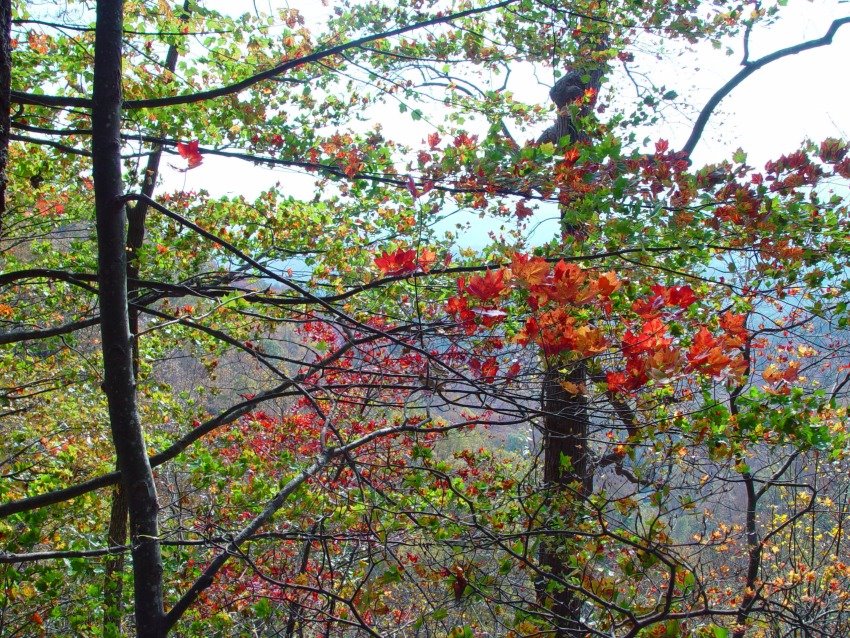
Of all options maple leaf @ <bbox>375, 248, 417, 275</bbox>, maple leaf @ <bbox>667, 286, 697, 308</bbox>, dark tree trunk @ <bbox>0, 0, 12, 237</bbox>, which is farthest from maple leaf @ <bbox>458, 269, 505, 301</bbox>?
dark tree trunk @ <bbox>0, 0, 12, 237</bbox>

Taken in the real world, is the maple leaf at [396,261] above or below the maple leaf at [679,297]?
above

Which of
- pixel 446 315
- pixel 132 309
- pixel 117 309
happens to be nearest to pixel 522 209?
pixel 446 315

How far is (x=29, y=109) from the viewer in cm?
398

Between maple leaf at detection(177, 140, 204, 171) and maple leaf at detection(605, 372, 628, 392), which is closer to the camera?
maple leaf at detection(605, 372, 628, 392)

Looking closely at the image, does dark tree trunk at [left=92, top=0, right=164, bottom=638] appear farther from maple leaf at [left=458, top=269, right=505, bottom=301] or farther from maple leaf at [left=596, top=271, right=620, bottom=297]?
maple leaf at [left=596, top=271, right=620, bottom=297]

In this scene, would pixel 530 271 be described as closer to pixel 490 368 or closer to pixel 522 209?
pixel 490 368

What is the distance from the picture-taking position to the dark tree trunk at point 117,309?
2.03 m

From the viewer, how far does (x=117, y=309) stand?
Answer: 2061mm

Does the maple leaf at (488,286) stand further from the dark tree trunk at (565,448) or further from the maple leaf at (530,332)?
the dark tree trunk at (565,448)

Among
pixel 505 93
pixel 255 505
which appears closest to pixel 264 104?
pixel 505 93

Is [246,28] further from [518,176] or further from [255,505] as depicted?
[255,505]

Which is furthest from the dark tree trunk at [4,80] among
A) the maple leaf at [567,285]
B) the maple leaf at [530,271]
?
the maple leaf at [567,285]

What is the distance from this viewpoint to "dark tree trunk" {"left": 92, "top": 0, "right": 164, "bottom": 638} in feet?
6.67

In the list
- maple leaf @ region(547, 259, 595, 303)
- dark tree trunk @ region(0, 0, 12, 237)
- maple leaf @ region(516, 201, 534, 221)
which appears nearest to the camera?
dark tree trunk @ region(0, 0, 12, 237)
